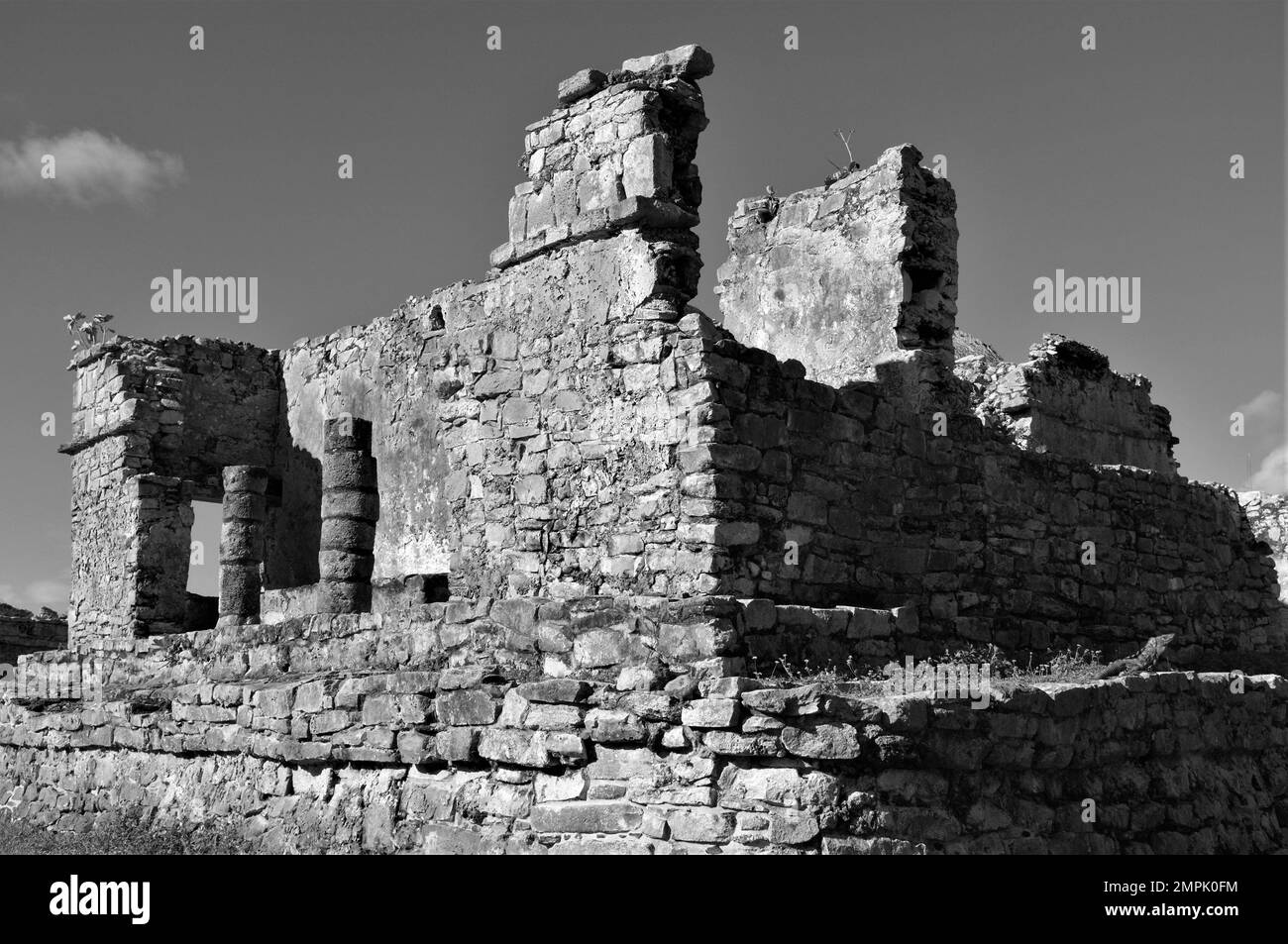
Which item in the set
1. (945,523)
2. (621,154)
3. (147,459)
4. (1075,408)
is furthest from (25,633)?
(945,523)

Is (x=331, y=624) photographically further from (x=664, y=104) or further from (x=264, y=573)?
(x=264, y=573)

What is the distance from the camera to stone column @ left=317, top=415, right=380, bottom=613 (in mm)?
11773

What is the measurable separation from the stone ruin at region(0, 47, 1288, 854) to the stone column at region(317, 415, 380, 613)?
0.09ft

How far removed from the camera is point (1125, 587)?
10.4m

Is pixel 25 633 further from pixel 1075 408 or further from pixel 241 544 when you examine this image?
pixel 1075 408

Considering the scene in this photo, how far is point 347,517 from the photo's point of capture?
1193 cm

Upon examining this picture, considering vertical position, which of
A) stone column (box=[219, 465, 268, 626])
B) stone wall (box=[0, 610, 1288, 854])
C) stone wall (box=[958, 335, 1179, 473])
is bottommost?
stone wall (box=[0, 610, 1288, 854])

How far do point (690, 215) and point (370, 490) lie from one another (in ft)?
16.0

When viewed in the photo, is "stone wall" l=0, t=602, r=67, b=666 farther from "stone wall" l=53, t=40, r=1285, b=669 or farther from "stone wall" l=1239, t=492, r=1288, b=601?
"stone wall" l=1239, t=492, r=1288, b=601

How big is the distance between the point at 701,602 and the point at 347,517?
544 centimetres

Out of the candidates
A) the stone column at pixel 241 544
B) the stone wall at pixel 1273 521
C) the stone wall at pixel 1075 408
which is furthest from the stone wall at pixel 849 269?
the stone wall at pixel 1273 521

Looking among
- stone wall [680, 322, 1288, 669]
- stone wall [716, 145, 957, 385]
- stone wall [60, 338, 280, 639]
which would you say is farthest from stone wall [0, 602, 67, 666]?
stone wall [680, 322, 1288, 669]

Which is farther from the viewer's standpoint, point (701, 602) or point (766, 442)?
point (766, 442)

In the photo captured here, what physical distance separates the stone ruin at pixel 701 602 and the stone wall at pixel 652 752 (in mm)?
21
